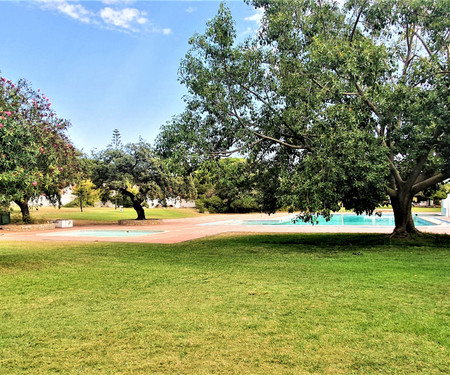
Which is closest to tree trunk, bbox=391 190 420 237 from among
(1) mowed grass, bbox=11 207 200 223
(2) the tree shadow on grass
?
(2) the tree shadow on grass

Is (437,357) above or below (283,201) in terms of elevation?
below

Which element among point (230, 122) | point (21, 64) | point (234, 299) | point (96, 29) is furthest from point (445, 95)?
point (21, 64)

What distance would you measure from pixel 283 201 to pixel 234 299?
5.41 meters

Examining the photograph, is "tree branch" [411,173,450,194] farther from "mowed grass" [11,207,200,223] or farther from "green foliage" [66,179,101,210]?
"green foliage" [66,179,101,210]

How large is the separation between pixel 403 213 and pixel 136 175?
17.7m

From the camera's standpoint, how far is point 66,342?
Answer: 12.6 ft

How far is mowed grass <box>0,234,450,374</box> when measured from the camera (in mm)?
3322

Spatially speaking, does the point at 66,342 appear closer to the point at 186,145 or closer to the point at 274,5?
the point at 186,145

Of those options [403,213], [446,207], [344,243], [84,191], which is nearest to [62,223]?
[84,191]

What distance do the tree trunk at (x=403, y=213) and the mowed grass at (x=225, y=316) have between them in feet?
14.6

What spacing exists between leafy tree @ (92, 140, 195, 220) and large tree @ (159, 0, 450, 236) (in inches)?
498

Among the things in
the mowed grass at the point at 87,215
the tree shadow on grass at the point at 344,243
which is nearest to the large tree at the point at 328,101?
the tree shadow on grass at the point at 344,243

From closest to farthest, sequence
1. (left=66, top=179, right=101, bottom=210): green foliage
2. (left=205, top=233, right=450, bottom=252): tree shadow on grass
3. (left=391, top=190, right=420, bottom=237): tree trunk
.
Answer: (left=205, top=233, right=450, bottom=252): tree shadow on grass, (left=391, top=190, right=420, bottom=237): tree trunk, (left=66, top=179, right=101, bottom=210): green foliage

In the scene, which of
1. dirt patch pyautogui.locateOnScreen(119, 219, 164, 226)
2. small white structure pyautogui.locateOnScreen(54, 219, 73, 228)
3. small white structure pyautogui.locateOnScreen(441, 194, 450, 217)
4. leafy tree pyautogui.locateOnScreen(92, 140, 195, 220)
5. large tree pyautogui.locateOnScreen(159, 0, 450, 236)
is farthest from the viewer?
small white structure pyautogui.locateOnScreen(441, 194, 450, 217)
